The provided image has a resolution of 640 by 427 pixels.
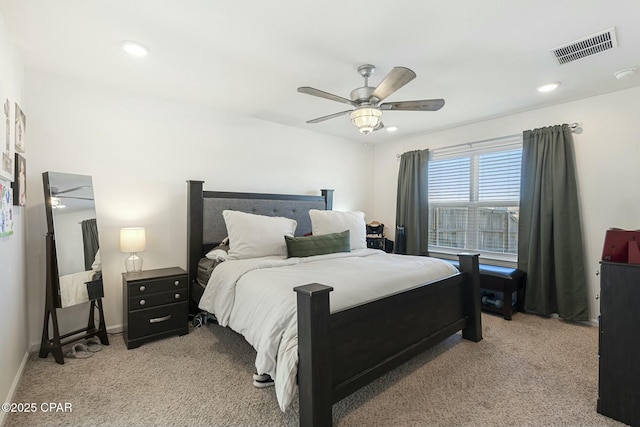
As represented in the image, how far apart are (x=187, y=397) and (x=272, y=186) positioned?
2.66m

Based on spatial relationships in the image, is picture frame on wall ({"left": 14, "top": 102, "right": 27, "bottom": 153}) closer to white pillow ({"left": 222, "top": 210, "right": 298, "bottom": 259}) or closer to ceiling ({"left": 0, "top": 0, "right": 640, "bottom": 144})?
ceiling ({"left": 0, "top": 0, "right": 640, "bottom": 144})

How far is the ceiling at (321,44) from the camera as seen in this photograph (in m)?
1.80

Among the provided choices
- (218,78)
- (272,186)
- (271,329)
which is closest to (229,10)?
(218,78)

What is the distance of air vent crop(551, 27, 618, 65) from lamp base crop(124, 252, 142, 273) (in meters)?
4.00

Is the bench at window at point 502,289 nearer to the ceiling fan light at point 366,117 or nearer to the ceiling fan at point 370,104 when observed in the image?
the ceiling fan at point 370,104

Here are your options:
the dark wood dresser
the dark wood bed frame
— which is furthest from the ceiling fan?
the dark wood dresser

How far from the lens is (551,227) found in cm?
336

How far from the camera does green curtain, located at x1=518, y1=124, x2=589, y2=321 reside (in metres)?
3.24

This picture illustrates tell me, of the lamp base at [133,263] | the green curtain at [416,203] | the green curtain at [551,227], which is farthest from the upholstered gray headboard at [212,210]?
the green curtain at [551,227]

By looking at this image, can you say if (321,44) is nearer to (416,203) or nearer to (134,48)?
(134,48)

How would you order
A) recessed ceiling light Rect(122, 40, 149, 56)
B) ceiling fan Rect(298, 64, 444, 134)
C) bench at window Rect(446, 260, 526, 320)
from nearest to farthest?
recessed ceiling light Rect(122, 40, 149, 56)
ceiling fan Rect(298, 64, 444, 134)
bench at window Rect(446, 260, 526, 320)

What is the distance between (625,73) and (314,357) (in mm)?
3419

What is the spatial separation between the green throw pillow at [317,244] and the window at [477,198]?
75.4 inches

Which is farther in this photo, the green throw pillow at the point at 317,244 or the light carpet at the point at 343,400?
the green throw pillow at the point at 317,244
